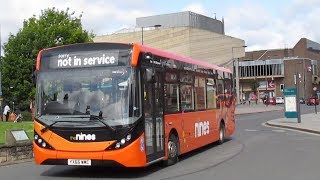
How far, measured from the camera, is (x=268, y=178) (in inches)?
428

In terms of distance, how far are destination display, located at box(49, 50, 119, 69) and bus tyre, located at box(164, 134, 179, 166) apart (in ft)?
9.29

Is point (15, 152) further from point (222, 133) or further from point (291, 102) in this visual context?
point (291, 102)

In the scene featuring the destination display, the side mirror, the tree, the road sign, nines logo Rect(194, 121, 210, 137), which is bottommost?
nines logo Rect(194, 121, 210, 137)

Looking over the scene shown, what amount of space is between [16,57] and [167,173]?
43.3 meters

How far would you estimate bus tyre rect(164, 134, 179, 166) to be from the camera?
13180mm

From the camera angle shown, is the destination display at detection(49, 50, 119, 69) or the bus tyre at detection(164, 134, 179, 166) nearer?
the destination display at detection(49, 50, 119, 69)

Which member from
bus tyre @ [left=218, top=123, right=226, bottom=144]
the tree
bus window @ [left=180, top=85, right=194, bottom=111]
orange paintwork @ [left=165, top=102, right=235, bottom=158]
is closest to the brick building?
the tree

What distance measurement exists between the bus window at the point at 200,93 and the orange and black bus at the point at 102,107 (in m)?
2.81

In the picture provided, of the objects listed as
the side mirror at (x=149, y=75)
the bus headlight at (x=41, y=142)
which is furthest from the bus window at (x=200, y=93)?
the bus headlight at (x=41, y=142)

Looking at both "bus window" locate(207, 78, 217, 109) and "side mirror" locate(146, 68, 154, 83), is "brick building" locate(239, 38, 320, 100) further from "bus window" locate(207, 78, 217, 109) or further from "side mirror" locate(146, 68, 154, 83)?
"side mirror" locate(146, 68, 154, 83)

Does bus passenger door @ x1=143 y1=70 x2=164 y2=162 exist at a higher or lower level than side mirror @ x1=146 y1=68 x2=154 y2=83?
lower

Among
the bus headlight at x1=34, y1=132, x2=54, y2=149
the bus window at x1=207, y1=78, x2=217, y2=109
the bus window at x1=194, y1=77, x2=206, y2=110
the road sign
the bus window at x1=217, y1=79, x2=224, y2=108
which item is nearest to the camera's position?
the bus headlight at x1=34, y1=132, x2=54, y2=149

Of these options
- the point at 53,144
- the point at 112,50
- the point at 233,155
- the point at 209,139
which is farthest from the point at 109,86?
the point at 209,139

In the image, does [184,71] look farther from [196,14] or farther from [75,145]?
[196,14]
